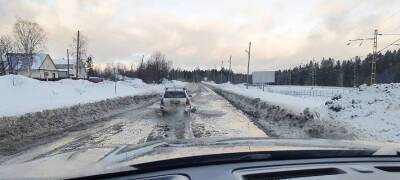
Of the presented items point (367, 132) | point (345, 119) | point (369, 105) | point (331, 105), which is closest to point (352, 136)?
point (367, 132)

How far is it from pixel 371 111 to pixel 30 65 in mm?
88230

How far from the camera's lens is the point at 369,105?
62.9 ft

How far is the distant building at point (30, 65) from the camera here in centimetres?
9321

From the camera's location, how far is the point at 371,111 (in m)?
18.1

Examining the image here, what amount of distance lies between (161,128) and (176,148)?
15.4 meters

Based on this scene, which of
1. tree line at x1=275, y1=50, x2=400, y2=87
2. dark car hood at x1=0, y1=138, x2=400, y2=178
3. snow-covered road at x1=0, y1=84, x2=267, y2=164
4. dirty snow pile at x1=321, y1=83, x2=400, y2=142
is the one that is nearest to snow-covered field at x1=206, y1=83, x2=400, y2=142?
dirty snow pile at x1=321, y1=83, x2=400, y2=142

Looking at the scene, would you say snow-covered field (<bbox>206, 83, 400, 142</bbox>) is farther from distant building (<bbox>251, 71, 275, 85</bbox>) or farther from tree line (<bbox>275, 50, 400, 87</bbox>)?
tree line (<bbox>275, 50, 400, 87</bbox>)

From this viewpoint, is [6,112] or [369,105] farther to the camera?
[6,112]

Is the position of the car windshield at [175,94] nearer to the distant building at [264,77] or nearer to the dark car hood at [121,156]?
the dark car hood at [121,156]

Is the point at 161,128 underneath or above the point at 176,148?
underneath

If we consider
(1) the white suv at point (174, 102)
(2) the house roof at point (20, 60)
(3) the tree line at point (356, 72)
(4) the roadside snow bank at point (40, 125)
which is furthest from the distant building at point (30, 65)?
(3) the tree line at point (356, 72)

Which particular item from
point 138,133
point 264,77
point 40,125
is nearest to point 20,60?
point 264,77

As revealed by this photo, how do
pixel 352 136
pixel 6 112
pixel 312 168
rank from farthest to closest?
pixel 6 112
pixel 352 136
pixel 312 168

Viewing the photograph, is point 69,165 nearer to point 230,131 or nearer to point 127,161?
point 127,161
